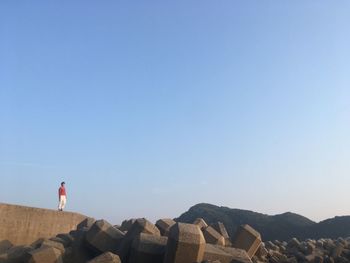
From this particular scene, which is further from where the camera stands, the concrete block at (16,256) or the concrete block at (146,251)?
the concrete block at (16,256)

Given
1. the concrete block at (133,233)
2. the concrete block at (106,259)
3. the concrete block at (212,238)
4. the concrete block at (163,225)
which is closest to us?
the concrete block at (106,259)

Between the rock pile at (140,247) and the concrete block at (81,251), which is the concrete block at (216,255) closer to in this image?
the rock pile at (140,247)

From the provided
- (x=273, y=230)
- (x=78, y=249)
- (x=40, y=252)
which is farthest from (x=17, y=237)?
(x=273, y=230)

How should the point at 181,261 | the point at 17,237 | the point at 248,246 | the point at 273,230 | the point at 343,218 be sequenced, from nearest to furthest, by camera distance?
the point at 181,261 → the point at 248,246 → the point at 17,237 → the point at 273,230 → the point at 343,218

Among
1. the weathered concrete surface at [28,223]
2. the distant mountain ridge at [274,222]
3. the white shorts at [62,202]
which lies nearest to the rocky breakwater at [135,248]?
the weathered concrete surface at [28,223]

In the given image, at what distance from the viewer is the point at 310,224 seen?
38531 mm

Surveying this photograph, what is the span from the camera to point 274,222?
3866cm

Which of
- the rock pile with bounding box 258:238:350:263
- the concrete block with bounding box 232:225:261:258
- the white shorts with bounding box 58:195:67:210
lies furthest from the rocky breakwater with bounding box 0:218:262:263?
the white shorts with bounding box 58:195:67:210

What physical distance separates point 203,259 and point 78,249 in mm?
1879

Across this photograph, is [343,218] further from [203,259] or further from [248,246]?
[203,259]

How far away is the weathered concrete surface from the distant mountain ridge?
24558mm

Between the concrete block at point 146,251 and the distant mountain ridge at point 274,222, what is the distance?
28.7m

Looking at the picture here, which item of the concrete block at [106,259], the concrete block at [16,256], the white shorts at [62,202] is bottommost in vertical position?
the concrete block at [16,256]

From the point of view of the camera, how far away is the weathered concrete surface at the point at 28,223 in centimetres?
867
